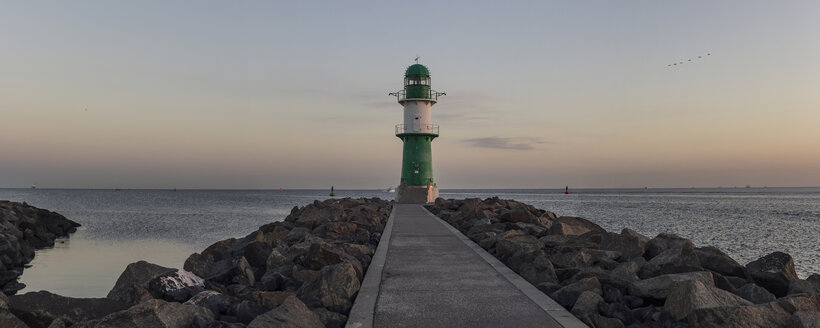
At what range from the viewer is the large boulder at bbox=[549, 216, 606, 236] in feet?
40.0

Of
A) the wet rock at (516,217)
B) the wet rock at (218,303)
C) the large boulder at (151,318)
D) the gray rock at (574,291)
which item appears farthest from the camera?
the wet rock at (516,217)

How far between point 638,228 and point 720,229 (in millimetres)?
4325

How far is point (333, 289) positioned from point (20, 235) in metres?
20.4

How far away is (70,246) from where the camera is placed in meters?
24.7

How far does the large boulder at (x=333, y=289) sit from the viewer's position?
20.1 ft

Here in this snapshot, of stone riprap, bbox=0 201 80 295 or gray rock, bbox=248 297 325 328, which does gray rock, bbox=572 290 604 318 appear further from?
stone riprap, bbox=0 201 80 295

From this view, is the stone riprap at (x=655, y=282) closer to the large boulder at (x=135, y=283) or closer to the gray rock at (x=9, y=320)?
the large boulder at (x=135, y=283)

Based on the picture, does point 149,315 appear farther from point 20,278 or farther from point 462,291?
point 20,278

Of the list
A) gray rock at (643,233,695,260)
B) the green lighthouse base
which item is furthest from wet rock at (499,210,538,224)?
the green lighthouse base

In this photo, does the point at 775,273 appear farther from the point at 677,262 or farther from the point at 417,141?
the point at 417,141

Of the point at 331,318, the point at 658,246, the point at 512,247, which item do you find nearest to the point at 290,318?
the point at 331,318

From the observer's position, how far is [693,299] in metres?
5.39

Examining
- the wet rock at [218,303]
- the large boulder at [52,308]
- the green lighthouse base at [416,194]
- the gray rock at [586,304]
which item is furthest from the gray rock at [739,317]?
the green lighthouse base at [416,194]

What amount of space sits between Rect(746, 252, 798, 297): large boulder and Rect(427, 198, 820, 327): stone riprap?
12 mm
